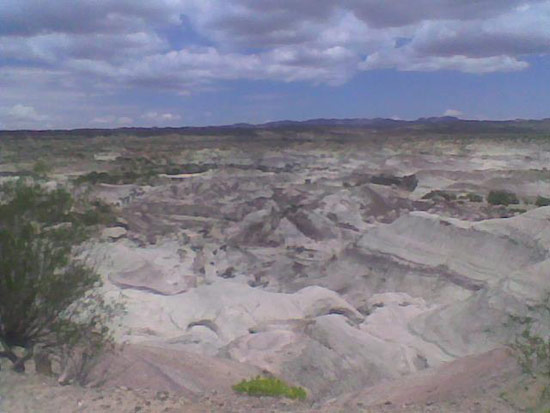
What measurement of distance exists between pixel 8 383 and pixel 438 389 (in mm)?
5780

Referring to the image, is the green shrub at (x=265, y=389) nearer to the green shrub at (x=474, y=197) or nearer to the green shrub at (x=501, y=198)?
the green shrub at (x=501, y=198)

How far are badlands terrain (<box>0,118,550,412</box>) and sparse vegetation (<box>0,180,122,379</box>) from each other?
671 millimetres

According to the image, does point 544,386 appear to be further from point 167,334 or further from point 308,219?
point 308,219

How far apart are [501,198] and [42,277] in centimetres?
3426


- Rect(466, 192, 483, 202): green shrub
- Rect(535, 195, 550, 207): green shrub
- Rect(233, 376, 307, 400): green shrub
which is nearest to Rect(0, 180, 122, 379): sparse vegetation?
Rect(233, 376, 307, 400): green shrub

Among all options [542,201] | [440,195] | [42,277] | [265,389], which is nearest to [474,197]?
[440,195]

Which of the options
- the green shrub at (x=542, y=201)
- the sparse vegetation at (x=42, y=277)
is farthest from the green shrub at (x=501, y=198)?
the sparse vegetation at (x=42, y=277)

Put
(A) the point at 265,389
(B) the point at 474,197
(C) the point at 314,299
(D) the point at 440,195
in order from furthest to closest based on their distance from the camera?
(D) the point at 440,195 → (B) the point at 474,197 → (C) the point at 314,299 → (A) the point at 265,389

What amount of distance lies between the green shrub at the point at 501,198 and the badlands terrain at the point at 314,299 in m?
0.59

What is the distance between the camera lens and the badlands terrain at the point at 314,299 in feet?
31.9

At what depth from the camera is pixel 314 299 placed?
64.6ft

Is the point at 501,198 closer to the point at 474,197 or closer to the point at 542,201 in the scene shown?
the point at 474,197

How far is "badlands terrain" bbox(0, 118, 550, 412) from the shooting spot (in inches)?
382

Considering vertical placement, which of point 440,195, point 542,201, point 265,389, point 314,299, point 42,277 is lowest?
point 314,299
